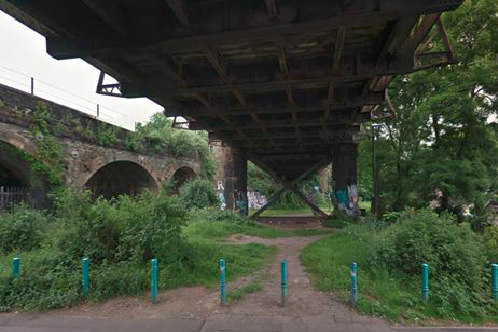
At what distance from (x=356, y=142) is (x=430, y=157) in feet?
11.7

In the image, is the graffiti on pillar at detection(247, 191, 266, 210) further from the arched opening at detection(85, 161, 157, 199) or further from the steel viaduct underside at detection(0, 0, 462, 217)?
the steel viaduct underside at detection(0, 0, 462, 217)

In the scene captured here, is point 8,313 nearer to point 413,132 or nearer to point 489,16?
point 413,132

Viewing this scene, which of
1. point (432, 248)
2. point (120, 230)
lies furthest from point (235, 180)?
point (432, 248)

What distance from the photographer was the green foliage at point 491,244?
21.7 ft

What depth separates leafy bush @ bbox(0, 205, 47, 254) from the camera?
854 centimetres

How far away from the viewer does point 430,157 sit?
14.6 meters

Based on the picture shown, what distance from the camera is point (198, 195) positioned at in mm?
19875

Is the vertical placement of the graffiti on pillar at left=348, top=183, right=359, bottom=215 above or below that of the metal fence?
below

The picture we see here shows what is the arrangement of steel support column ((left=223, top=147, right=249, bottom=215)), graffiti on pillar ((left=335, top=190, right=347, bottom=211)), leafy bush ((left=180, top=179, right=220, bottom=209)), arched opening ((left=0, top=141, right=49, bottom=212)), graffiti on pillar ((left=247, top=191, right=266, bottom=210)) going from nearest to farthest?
arched opening ((left=0, top=141, right=49, bottom=212))
graffiti on pillar ((left=335, top=190, right=347, bottom=211))
steel support column ((left=223, top=147, right=249, bottom=215))
leafy bush ((left=180, top=179, right=220, bottom=209))
graffiti on pillar ((left=247, top=191, right=266, bottom=210))

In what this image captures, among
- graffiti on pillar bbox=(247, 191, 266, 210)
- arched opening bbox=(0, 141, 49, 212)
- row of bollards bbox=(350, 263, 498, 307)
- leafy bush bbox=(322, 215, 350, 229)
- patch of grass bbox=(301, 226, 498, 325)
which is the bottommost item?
graffiti on pillar bbox=(247, 191, 266, 210)

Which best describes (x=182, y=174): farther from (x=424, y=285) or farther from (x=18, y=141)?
(x=424, y=285)

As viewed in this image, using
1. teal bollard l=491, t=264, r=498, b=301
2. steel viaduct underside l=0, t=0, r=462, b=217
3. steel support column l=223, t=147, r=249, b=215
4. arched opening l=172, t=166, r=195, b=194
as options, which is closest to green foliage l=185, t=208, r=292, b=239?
steel support column l=223, t=147, r=249, b=215

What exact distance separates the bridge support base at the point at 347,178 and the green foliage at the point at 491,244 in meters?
9.27

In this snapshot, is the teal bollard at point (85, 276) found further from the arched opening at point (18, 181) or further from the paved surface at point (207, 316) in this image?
the arched opening at point (18, 181)
